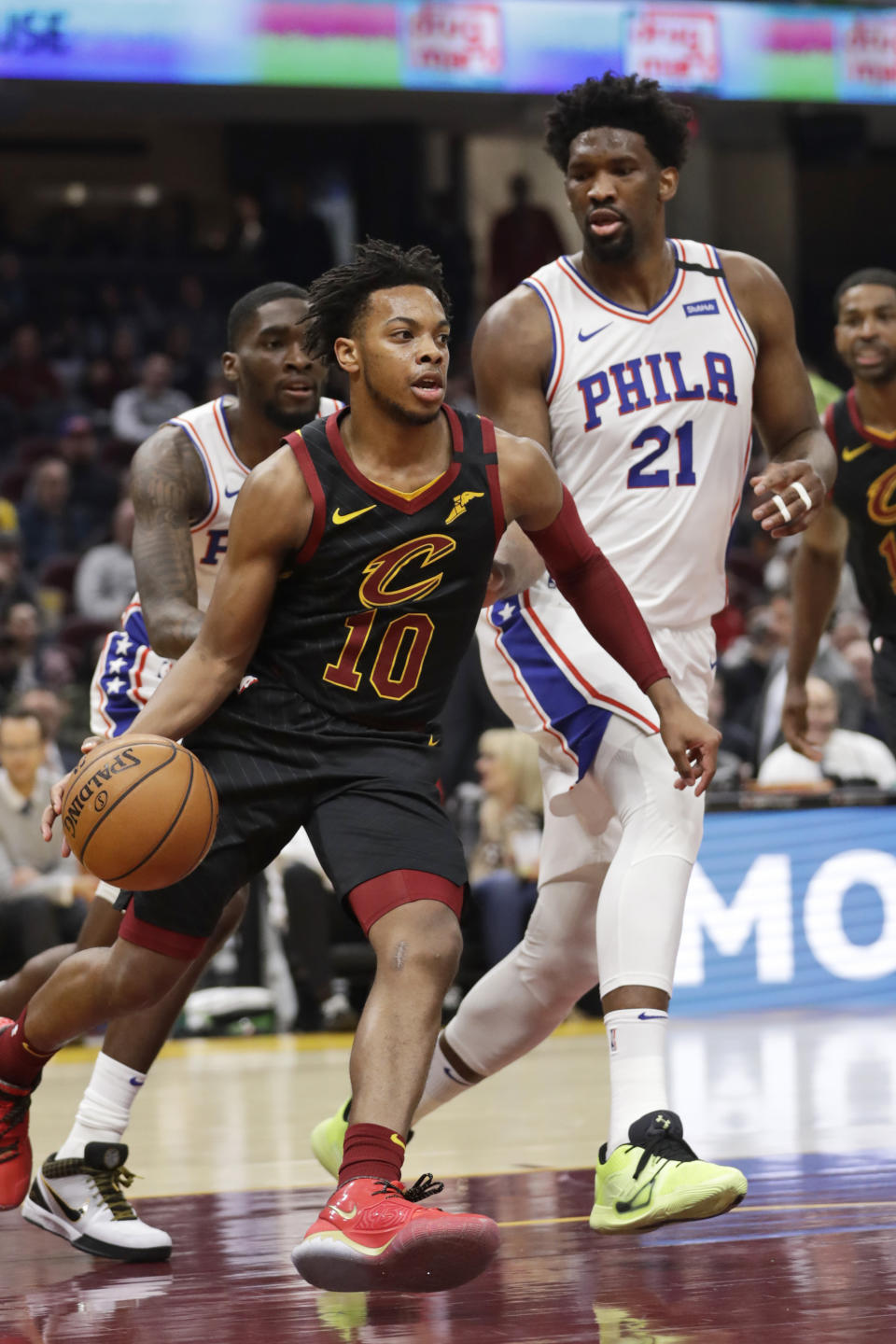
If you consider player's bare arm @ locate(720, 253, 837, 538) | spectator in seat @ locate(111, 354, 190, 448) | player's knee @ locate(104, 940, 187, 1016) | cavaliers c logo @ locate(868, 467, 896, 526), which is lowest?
player's knee @ locate(104, 940, 187, 1016)

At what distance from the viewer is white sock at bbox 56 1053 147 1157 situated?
4090 mm

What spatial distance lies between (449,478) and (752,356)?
3.39ft

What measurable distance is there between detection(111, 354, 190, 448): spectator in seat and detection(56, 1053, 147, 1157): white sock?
37.8 feet

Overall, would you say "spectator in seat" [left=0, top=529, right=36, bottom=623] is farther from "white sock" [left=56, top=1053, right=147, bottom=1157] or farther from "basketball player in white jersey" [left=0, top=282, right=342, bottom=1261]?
"white sock" [left=56, top=1053, right=147, bottom=1157]

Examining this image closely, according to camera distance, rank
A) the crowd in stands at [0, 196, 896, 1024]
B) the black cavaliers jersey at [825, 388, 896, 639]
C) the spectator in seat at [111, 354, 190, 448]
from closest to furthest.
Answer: the black cavaliers jersey at [825, 388, 896, 639] → the crowd in stands at [0, 196, 896, 1024] → the spectator in seat at [111, 354, 190, 448]

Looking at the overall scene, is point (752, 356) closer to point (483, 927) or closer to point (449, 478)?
Result: point (449, 478)

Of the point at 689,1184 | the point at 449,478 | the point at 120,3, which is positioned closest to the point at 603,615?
the point at 449,478

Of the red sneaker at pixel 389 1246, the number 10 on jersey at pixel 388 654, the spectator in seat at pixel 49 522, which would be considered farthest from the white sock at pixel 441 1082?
the spectator in seat at pixel 49 522

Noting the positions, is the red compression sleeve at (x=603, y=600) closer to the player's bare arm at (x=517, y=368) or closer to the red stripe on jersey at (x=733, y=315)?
the player's bare arm at (x=517, y=368)

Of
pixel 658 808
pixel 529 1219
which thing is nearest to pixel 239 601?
pixel 658 808

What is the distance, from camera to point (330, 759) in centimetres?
368

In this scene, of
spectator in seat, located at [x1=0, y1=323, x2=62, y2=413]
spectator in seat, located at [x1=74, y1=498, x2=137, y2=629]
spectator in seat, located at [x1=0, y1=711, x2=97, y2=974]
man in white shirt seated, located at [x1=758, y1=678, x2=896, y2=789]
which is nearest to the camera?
spectator in seat, located at [x1=0, y1=711, x2=97, y2=974]

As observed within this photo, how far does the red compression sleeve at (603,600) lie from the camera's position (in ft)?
12.9

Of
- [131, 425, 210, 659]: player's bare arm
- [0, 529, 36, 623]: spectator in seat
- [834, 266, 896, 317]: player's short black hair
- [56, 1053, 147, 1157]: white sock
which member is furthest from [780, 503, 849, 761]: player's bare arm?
[0, 529, 36, 623]: spectator in seat
